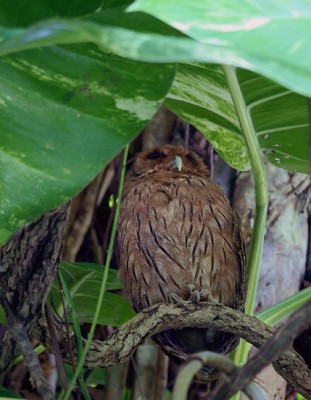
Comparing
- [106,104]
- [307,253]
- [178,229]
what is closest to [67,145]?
[106,104]

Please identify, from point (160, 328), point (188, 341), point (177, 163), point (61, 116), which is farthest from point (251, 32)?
point (177, 163)

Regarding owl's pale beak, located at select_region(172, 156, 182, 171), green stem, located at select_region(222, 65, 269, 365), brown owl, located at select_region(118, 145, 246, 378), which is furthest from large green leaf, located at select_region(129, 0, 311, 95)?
owl's pale beak, located at select_region(172, 156, 182, 171)

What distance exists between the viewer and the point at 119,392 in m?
2.38

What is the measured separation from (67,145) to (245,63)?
1.51ft

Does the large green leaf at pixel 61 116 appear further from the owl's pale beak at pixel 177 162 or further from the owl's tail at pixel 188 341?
the owl's pale beak at pixel 177 162

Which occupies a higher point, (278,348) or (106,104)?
(106,104)

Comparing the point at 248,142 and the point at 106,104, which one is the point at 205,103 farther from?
the point at 106,104

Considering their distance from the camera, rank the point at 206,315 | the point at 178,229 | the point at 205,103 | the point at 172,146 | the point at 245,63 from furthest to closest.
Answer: the point at 172,146
the point at 178,229
the point at 205,103
the point at 206,315
the point at 245,63

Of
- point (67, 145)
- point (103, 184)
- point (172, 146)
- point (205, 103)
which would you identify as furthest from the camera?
point (103, 184)

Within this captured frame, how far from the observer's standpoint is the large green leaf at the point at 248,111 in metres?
1.53

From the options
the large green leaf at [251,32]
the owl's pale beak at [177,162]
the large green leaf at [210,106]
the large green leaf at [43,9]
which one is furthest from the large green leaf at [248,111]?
the large green leaf at [251,32]

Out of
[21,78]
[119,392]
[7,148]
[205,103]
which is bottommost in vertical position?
[119,392]

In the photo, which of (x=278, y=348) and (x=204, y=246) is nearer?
(x=278, y=348)

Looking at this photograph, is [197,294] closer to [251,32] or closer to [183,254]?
[183,254]
